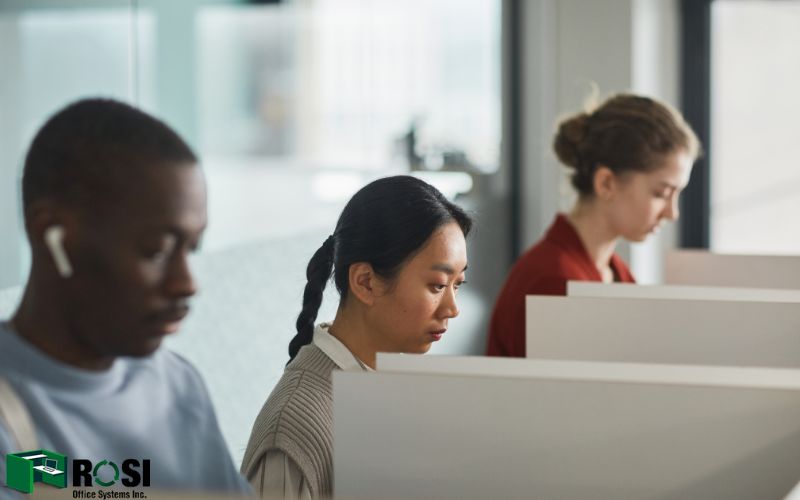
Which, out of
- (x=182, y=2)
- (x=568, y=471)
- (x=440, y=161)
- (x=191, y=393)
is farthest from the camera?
(x=440, y=161)

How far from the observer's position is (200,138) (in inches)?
111

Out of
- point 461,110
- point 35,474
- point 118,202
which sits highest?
point 461,110

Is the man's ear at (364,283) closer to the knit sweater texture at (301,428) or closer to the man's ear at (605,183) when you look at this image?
the knit sweater texture at (301,428)

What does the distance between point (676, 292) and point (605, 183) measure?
692 millimetres

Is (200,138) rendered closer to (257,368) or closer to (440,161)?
(257,368)

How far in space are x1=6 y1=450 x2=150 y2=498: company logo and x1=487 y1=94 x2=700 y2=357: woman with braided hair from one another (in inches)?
47.1

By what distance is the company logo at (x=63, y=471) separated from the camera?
2.66 feet

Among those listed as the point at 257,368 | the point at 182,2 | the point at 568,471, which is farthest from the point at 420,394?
the point at 182,2

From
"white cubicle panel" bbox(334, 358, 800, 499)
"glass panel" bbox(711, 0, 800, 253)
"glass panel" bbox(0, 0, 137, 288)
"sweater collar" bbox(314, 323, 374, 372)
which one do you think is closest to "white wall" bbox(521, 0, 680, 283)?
Result: "glass panel" bbox(711, 0, 800, 253)

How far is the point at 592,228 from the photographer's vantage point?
85.7 inches

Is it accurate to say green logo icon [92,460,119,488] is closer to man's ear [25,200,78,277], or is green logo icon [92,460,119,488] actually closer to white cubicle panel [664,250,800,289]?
man's ear [25,200,78,277]

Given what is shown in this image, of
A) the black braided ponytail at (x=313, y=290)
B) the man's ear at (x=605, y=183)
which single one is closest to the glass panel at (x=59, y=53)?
the black braided ponytail at (x=313, y=290)

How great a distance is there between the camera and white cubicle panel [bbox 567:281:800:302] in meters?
1.45

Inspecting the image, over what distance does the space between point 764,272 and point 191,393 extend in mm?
1441
